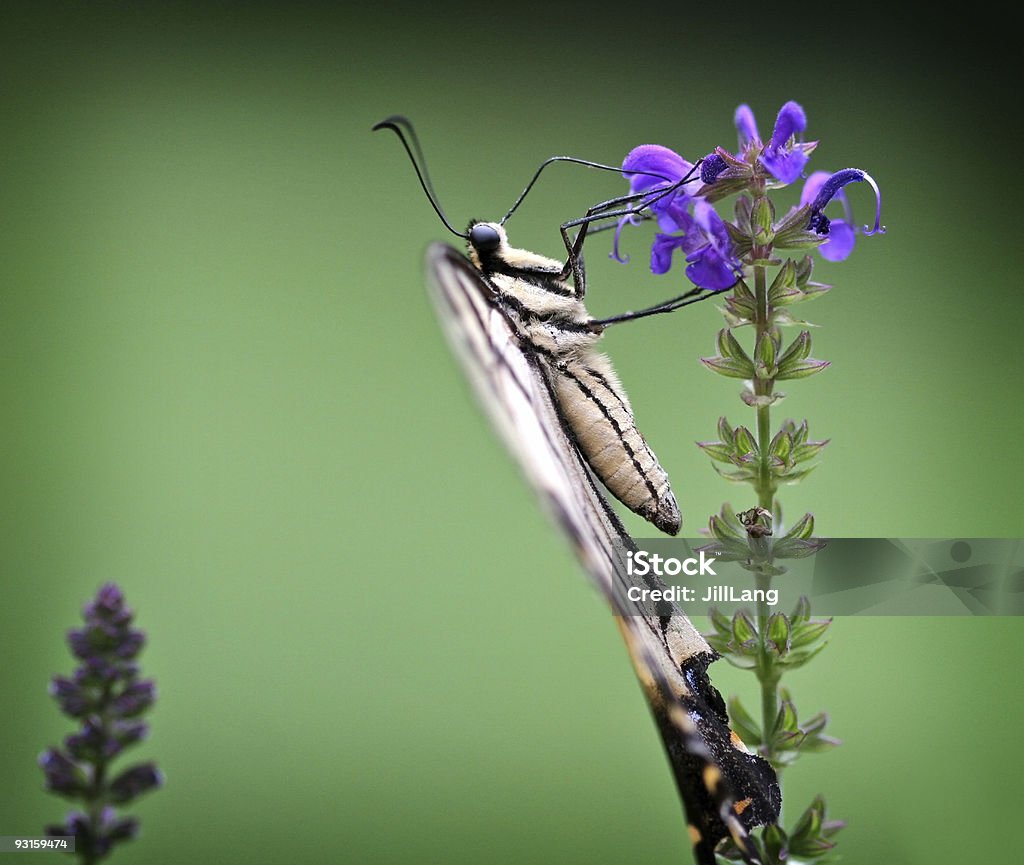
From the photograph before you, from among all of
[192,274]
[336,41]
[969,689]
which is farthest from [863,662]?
[336,41]

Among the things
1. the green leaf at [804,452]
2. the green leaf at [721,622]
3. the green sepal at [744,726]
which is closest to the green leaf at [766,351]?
the green leaf at [804,452]

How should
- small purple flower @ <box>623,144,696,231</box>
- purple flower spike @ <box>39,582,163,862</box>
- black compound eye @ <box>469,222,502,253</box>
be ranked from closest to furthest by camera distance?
purple flower spike @ <box>39,582,163,862</box>, small purple flower @ <box>623,144,696,231</box>, black compound eye @ <box>469,222,502,253</box>

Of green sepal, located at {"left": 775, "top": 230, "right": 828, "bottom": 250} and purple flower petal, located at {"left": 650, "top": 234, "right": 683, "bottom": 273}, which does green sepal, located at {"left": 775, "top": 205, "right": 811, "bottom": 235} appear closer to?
green sepal, located at {"left": 775, "top": 230, "right": 828, "bottom": 250}

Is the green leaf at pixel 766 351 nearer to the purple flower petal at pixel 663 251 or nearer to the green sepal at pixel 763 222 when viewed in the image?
the green sepal at pixel 763 222

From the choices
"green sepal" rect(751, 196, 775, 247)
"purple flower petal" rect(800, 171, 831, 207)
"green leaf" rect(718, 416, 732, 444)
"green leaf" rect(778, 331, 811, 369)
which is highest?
"purple flower petal" rect(800, 171, 831, 207)

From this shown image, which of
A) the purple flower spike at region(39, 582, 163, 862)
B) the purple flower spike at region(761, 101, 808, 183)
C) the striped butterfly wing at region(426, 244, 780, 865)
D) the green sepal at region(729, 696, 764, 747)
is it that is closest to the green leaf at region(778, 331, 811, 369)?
the purple flower spike at region(761, 101, 808, 183)

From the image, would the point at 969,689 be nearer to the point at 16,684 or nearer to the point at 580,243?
the point at 580,243
